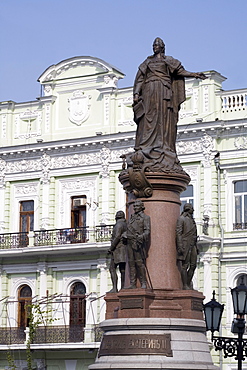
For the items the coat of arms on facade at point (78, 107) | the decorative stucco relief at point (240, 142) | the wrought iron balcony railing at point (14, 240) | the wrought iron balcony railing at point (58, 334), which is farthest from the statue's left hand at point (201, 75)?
the wrought iron balcony railing at point (14, 240)

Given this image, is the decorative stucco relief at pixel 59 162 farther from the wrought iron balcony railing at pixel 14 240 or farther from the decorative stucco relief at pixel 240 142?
the decorative stucco relief at pixel 240 142

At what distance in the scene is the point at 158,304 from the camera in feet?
49.8

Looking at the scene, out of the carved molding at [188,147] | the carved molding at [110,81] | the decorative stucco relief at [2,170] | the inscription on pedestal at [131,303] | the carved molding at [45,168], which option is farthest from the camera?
the decorative stucco relief at [2,170]

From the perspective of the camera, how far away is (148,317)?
1503cm

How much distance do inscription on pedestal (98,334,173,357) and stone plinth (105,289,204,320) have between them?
36cm

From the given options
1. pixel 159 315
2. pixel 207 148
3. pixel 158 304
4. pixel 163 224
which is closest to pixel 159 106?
pixel 163 224

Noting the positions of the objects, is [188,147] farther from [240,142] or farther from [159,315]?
[159,315]

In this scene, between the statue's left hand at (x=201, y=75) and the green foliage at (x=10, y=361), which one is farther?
the green foliage at (x=10, y=361)

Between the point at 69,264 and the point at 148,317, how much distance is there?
24.3m

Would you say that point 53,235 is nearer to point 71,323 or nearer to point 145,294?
point 71,323

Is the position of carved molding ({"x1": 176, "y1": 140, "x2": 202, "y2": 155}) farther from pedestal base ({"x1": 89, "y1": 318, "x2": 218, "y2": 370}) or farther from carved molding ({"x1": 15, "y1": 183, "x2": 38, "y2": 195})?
pedestal base ({"x1": 89, "y1": 318, "x2": 218, "y2": 370})

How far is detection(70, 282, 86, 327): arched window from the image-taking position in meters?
38.6

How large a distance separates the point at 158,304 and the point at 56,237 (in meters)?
24.3

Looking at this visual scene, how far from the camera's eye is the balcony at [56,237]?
38206 millimetres
